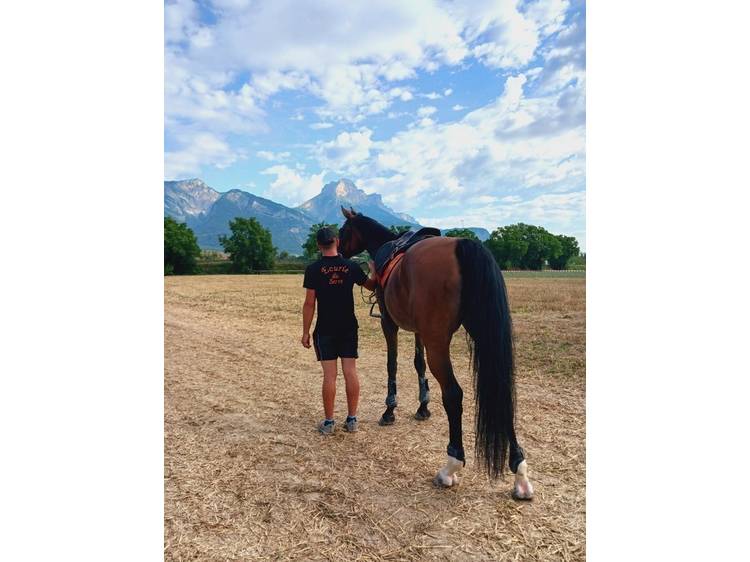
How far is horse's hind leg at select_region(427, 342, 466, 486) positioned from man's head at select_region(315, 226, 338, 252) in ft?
4.45

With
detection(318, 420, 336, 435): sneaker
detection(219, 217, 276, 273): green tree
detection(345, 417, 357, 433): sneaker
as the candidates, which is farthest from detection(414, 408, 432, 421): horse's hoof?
detection(219, 217, 276, 273): green tree

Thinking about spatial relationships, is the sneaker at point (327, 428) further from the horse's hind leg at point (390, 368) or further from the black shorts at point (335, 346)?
the black shorts at point (335, 346)

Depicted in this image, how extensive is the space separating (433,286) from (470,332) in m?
0.44

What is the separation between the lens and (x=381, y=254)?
4051 millimetres

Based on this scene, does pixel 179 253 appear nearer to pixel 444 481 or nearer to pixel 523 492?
pixel 444 481

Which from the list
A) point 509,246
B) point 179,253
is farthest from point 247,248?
point 509,246

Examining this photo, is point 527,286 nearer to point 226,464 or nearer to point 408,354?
point 408,354

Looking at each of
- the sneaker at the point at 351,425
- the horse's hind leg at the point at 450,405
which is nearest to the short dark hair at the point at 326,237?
the horse's hind leg at the point at 450,405

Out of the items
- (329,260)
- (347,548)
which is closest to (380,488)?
(347,548)

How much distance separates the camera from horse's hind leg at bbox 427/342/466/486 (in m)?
3.11

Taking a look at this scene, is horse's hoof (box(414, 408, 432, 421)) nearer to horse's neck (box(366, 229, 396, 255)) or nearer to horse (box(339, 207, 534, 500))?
horse (box(339, 207, 534, 500))

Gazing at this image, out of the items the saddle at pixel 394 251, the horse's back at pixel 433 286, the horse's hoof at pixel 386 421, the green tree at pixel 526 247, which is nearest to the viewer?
the horse's back at pixel 433 286

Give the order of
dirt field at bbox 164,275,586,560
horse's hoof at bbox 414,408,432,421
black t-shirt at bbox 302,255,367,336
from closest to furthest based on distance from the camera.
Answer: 1. dirt field at bbox 164,275,586,560
2. black t-shirt at bbox 302,255,367,336
3. horse's hoof at bbox 414,408,432,421

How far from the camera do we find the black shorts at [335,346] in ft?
12.8
